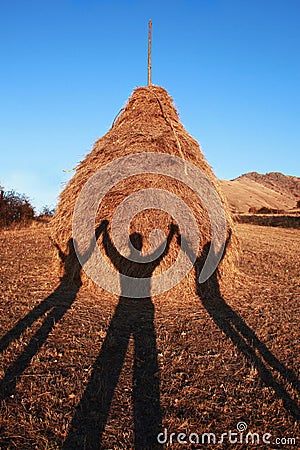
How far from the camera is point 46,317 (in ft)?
17.4

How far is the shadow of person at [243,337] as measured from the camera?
11.9ft

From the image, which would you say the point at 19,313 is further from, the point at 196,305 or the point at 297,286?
the point at 297,286

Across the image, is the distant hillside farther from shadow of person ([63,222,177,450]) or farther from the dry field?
shadow of person ([63,222,177,450])

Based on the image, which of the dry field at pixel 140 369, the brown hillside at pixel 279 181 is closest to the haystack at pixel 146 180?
the dry field at pixel 140 369

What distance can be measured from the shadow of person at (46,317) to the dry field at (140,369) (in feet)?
0.06

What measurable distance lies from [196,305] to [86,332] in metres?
2.25

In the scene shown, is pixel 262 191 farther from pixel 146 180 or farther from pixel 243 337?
pixel 243 337

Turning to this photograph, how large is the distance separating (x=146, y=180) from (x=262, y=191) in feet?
248

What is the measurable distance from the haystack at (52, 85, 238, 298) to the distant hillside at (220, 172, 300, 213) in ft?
120

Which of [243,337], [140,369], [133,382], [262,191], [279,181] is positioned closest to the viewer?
[133,382]

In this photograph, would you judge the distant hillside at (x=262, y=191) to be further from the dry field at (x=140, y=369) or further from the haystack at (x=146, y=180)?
the dry field at (x=140, y=369)

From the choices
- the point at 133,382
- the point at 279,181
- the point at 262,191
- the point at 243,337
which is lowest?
the point at 133,382

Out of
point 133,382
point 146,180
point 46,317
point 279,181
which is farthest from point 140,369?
point 279,181

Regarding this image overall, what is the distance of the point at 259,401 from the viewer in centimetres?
336
